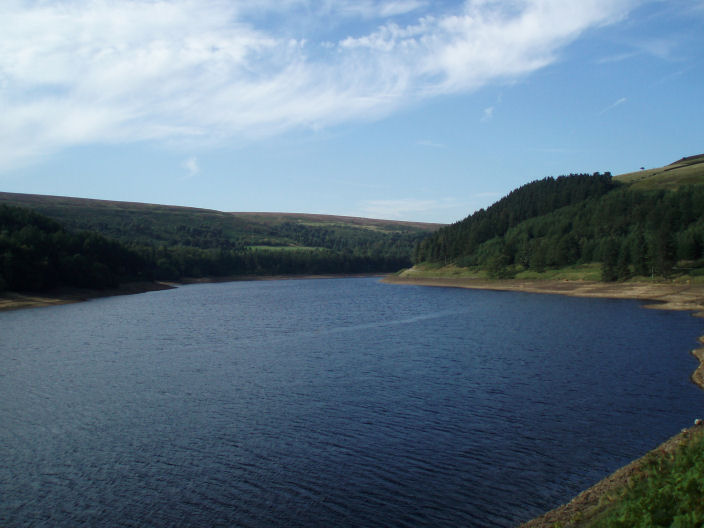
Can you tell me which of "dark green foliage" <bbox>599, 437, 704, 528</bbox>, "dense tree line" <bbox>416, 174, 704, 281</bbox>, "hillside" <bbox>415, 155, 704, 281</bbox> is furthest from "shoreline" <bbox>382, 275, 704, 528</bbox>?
"dense tree line" <bbox>416, 174, 704, 281</bbox>

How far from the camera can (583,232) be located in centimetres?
10275

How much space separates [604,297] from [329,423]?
202ft

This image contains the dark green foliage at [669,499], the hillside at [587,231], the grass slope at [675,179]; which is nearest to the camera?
the dark green foliage at [669,499]

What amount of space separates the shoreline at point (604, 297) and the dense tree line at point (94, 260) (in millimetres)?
44707

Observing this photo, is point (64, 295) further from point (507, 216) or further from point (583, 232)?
point (507, 216)

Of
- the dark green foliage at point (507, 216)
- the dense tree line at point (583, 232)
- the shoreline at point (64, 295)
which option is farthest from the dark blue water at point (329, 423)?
the dark green foliage at point (507, 216)

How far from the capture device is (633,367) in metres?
27.3

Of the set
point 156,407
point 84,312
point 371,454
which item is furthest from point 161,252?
point 371,454

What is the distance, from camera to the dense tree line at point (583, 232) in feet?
235

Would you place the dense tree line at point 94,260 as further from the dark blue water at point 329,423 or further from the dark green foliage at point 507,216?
the dark green foliage at point 507,216

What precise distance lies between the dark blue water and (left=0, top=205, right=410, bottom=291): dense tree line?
137 feet

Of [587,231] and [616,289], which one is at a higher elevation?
[587,231]

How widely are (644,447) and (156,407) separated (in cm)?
1853

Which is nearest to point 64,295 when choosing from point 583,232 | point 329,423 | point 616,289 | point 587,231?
point 329,423
